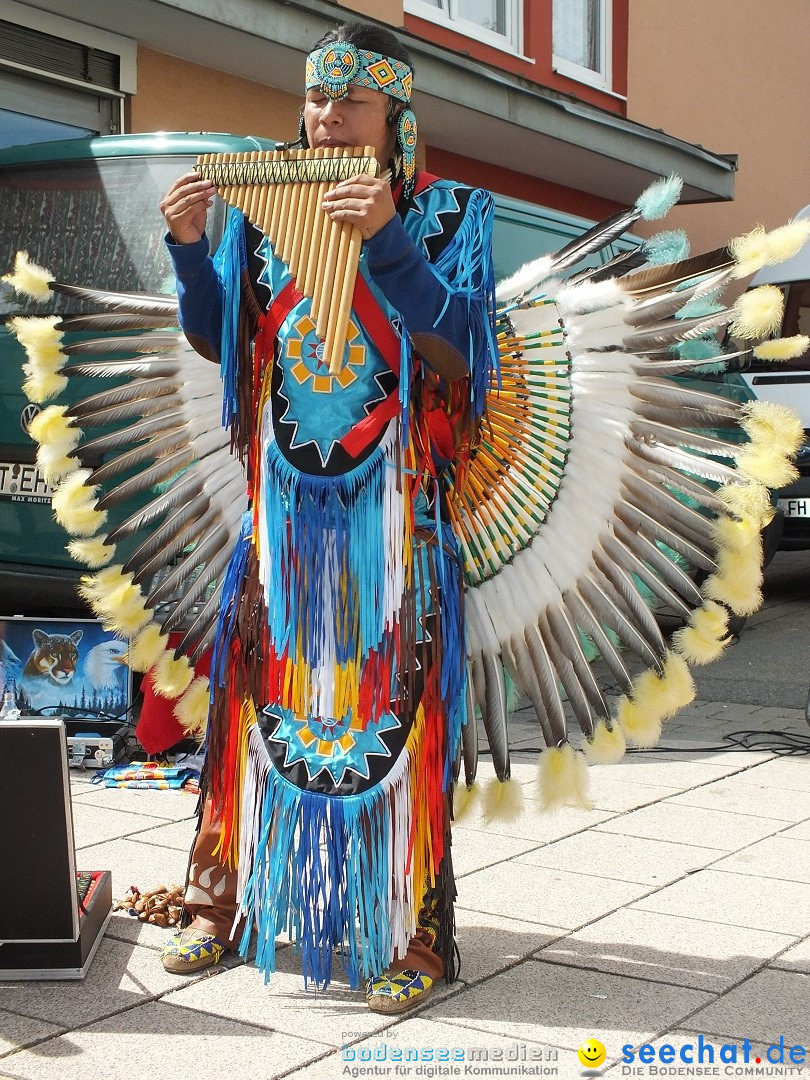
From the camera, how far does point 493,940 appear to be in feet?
10.3

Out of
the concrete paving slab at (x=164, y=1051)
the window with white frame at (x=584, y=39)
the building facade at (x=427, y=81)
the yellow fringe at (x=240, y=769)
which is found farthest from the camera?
the window with white frame at (x=584, y=39)

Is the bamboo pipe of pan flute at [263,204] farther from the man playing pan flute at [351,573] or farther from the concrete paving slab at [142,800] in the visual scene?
the concrete paving slab at [142,800]

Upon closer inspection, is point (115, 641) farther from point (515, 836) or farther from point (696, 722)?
point (696, 722)

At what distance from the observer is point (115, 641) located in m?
4.93

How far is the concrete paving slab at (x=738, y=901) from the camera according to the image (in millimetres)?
3270

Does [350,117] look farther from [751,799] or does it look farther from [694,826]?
[751,799]

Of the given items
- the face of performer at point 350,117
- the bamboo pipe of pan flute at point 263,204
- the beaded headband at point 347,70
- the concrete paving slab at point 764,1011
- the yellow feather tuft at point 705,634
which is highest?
the beaded headband at point 347,70

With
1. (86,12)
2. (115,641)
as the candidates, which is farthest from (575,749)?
(86,12)

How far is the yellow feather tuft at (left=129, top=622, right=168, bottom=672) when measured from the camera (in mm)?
3223

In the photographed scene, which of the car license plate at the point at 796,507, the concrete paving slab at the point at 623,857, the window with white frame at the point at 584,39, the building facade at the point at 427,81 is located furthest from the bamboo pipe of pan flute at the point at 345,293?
the window with white frame at the point at 584,39

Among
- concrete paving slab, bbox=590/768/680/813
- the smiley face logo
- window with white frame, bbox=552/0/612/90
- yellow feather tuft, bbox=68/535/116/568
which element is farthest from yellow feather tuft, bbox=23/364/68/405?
window with white frame, bbox=552/0/612/90

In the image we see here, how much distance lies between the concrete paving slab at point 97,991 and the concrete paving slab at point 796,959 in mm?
1230

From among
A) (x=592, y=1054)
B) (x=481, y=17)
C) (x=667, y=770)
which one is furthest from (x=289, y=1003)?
(x=481, y=17)

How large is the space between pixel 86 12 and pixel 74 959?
5.52 meters
